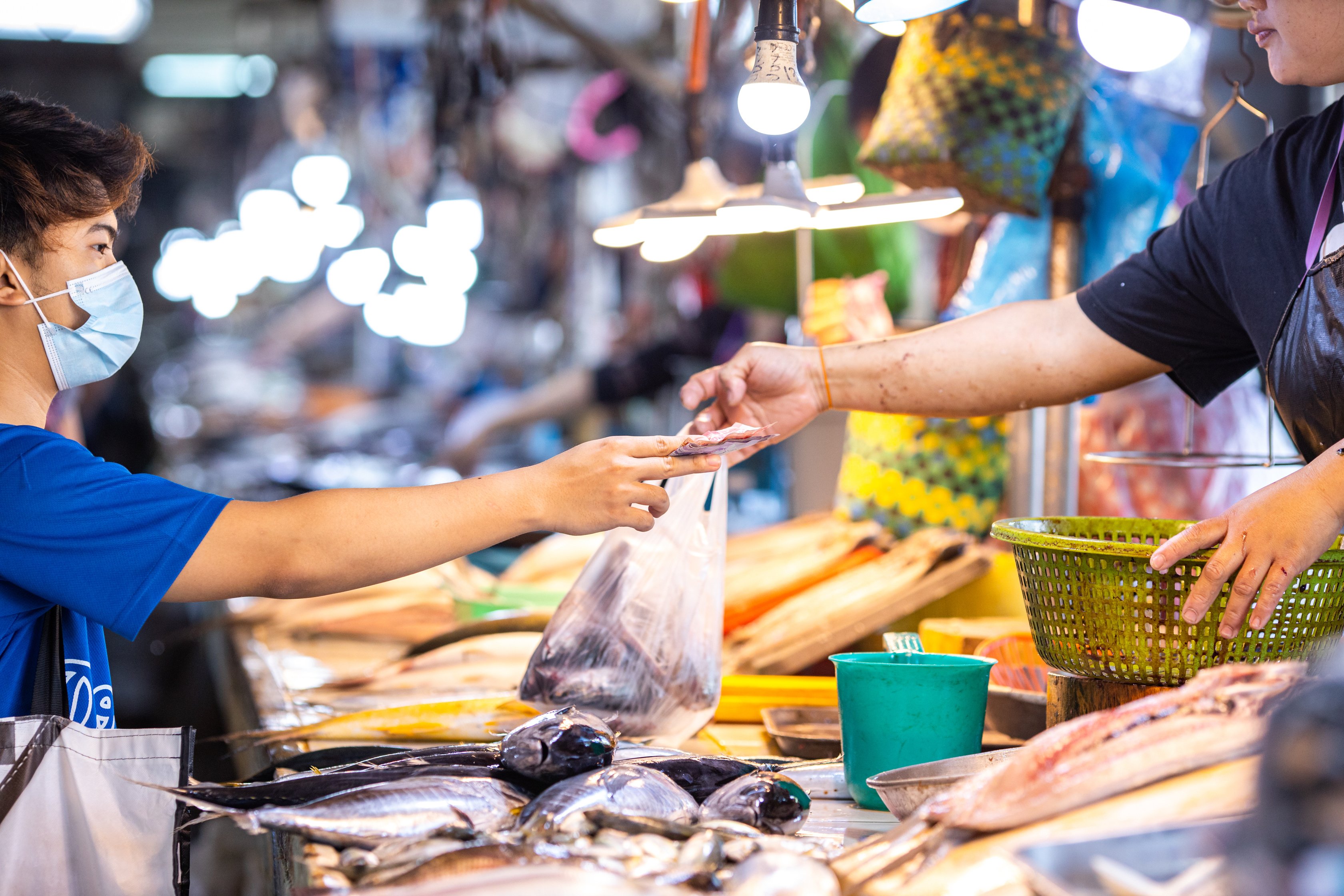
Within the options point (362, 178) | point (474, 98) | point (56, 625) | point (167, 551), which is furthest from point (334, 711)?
point (362, 178)

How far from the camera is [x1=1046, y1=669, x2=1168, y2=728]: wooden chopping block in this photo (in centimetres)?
161

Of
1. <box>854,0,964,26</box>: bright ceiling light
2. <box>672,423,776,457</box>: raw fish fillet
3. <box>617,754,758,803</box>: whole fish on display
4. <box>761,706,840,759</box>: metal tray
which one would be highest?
<box>854,0,964,26</box>: bright ceiling light

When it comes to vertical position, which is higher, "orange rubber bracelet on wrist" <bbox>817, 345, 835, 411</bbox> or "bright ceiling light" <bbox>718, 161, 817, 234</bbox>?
"bright ceiling light" <bbox>718, 161, 817, 234</bbox>

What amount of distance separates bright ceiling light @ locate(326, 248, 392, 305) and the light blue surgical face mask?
763 centimetres

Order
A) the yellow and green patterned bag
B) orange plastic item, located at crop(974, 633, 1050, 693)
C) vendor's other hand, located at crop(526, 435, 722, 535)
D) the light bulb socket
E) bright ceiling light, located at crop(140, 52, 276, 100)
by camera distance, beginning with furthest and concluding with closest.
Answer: bright ceiling light, located at crop(140, 52, 276, 100) < the yellow and green patterned bag < orange plastic item, located at crop(974, 633, 1050, 693) < the light bulb socket < vendor's other hand, located at crop(526, 435, 722, 535)

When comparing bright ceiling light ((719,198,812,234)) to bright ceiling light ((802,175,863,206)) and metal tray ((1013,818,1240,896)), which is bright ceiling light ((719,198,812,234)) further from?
metal tray ((1013,818,1240,896))

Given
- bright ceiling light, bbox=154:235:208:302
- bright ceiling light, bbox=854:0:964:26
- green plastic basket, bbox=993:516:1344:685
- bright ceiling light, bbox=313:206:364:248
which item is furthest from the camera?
bright ceiling light, bbox=154:235:208:302

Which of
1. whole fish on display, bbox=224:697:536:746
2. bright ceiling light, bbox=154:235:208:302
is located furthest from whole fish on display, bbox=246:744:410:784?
bright ceiling light, bbox=154:235:208:302

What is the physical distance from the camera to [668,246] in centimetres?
319

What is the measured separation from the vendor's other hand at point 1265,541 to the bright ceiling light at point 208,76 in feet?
37.7

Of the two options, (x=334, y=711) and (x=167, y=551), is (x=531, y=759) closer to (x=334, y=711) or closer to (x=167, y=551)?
(x=167, y=551)

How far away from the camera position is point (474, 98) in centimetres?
557

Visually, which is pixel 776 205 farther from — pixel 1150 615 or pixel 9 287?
pixel 9 287

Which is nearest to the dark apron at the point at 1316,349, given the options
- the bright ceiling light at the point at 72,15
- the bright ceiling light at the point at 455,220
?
the bright ceiling light at the point at 455,220
